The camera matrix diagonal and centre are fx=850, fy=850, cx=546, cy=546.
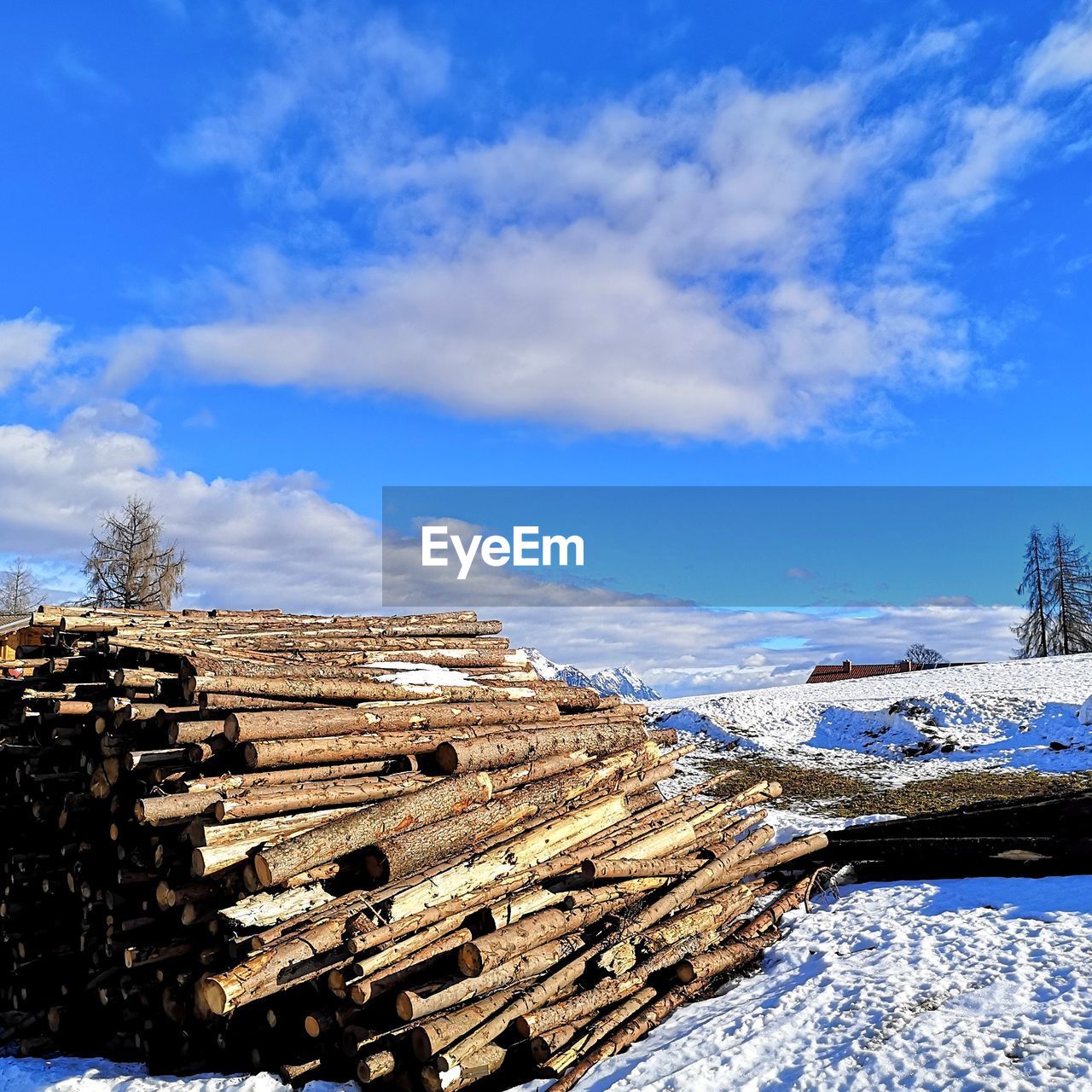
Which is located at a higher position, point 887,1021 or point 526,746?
point 526,746

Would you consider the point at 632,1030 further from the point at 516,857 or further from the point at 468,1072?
the point at 516,857

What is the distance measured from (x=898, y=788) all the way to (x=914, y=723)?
676 centimetres

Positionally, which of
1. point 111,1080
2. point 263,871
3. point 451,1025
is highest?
point 263,871

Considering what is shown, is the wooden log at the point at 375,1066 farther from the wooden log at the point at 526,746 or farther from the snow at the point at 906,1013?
the wooden log at the point at 526,746

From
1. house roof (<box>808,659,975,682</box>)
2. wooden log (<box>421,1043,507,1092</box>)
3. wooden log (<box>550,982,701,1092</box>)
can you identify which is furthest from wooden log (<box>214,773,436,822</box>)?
house roof (<box>808,659,975,682</box>)

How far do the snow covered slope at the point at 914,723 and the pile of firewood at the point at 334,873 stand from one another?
42.5 ft

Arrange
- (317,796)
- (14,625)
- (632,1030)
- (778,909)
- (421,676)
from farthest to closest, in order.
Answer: (14,625), (421,676), (778,909), (317,796), (632,1030)

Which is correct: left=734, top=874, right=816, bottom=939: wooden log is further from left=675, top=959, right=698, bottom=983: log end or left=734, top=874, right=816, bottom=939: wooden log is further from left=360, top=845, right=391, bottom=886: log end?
left=360, top=845, right=391, bottom=886: log end

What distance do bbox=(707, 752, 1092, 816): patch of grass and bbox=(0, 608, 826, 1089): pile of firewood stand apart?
5.88 m

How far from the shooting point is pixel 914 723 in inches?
961

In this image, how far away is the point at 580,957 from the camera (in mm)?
7504

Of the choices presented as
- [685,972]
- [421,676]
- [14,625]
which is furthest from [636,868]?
[14,625]

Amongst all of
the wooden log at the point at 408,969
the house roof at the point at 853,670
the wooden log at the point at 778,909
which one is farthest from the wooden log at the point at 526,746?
the house roof at the point at 853,670

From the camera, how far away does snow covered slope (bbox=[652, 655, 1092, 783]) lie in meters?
21.6
